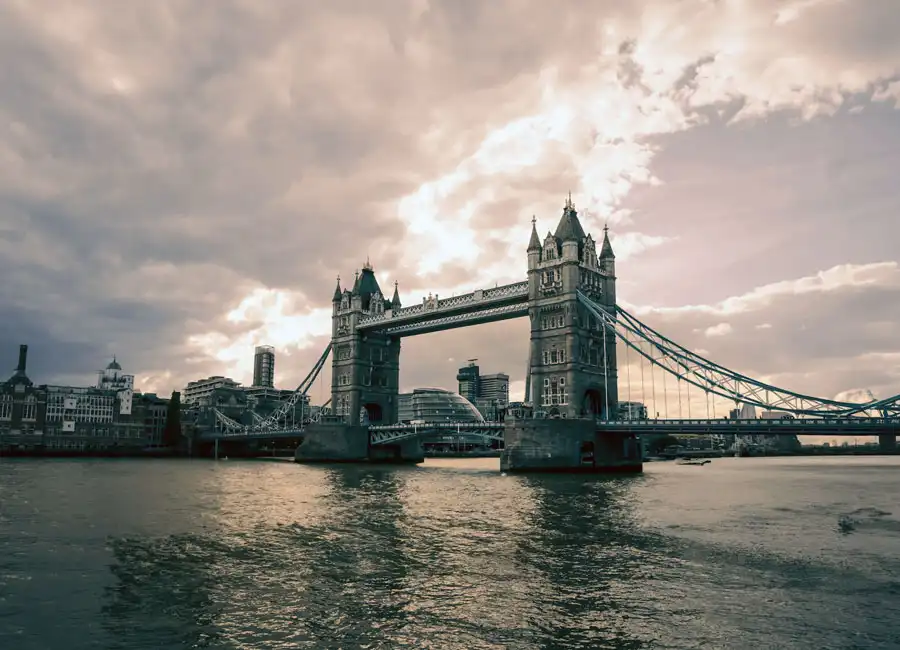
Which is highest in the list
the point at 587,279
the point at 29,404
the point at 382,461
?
the point at 587,279

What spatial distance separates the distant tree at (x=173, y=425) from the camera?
151 meters

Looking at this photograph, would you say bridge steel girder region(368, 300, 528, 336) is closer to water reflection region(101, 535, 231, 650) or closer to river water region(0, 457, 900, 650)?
river water region(0, 457, 900, 650)

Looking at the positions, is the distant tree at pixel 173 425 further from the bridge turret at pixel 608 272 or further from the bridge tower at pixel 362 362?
the bridge turret at pixel 608 272

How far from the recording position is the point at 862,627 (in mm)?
15125

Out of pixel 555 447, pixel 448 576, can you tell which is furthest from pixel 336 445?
pixel 448 576

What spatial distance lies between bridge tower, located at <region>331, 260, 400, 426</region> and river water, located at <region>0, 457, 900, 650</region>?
7399cm

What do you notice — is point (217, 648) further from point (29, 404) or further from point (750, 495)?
point (29, 404)

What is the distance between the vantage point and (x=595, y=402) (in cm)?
8575

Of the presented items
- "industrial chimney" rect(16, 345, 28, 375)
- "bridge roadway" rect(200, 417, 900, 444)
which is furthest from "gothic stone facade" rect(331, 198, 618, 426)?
"industrial chimney" rect(16, 345, 28, 375)

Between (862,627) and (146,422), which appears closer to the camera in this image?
(862,627)

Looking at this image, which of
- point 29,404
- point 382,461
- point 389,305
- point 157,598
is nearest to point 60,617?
point 157,598

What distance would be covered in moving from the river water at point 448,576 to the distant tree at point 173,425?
11754cm

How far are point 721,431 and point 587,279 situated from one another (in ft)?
87.9

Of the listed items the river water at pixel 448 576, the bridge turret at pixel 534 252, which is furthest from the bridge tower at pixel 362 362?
the river water at pixel 448 576
